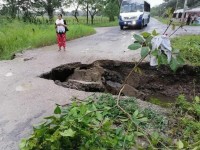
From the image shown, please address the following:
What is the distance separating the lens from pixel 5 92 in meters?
5.44

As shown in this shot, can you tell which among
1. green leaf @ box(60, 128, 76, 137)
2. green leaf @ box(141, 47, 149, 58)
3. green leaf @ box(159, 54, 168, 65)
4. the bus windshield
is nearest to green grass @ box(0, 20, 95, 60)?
green leaf @ box(141, 47, 149, 58)

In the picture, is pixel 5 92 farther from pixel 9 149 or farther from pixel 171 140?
pixel 171 140

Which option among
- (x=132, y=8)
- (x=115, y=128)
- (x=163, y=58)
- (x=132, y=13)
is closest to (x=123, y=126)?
(x=115, y=128)

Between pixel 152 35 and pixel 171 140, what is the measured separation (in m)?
1.37

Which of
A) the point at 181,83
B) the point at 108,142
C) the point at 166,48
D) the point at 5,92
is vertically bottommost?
A: the point at 181,83

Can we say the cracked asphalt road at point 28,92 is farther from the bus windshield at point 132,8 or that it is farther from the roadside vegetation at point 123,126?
the bus windshield at point 132,8

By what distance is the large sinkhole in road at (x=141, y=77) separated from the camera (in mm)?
6918

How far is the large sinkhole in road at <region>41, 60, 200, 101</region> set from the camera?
6.92 meters

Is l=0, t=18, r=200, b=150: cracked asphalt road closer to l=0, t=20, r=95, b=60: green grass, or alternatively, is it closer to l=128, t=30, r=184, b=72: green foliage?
l=0, t=20, r=95, b=60: green grass

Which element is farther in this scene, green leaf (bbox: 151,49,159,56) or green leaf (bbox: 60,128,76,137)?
green leaf (bbox: 151,49,159,56)

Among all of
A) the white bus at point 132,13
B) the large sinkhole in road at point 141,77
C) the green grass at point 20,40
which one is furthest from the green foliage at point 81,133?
the white bus at point 132,13

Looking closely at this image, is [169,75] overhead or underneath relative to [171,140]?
underneath

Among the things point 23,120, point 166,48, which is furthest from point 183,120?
point 23,120

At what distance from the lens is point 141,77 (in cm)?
751
